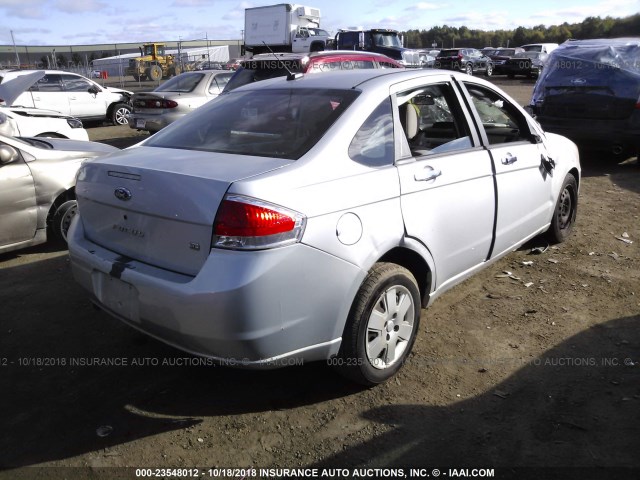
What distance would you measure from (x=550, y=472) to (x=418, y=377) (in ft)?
3.05

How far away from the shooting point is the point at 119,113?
50.3 ft

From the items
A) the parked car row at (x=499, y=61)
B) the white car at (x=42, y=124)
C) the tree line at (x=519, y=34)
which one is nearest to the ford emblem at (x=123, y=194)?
the white car at (x=42, y=124)

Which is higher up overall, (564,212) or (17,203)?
(17,203)

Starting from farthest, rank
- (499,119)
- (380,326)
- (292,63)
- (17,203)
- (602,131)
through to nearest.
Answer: (292,63)
(602,131)
(17,203)
(499,119)
(380,326)

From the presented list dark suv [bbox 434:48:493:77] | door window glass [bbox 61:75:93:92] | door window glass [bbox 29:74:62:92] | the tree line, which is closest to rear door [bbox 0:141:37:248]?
door window glass [bbox 29:74:62:92]

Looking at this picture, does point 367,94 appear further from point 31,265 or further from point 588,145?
point 588,145

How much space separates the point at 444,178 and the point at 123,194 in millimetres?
1858

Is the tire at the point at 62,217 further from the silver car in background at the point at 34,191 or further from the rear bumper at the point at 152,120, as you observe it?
the rear bumper at the point at 152,120

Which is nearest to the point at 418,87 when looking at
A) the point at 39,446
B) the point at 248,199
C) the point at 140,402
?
the point at 248,199

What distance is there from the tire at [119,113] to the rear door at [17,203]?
10.8 meters

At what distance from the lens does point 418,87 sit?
354 cm

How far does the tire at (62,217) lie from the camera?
5.39 m

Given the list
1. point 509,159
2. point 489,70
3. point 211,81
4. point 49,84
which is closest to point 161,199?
point 509,159

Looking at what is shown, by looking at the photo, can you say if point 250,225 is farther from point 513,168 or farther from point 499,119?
point 499,119
